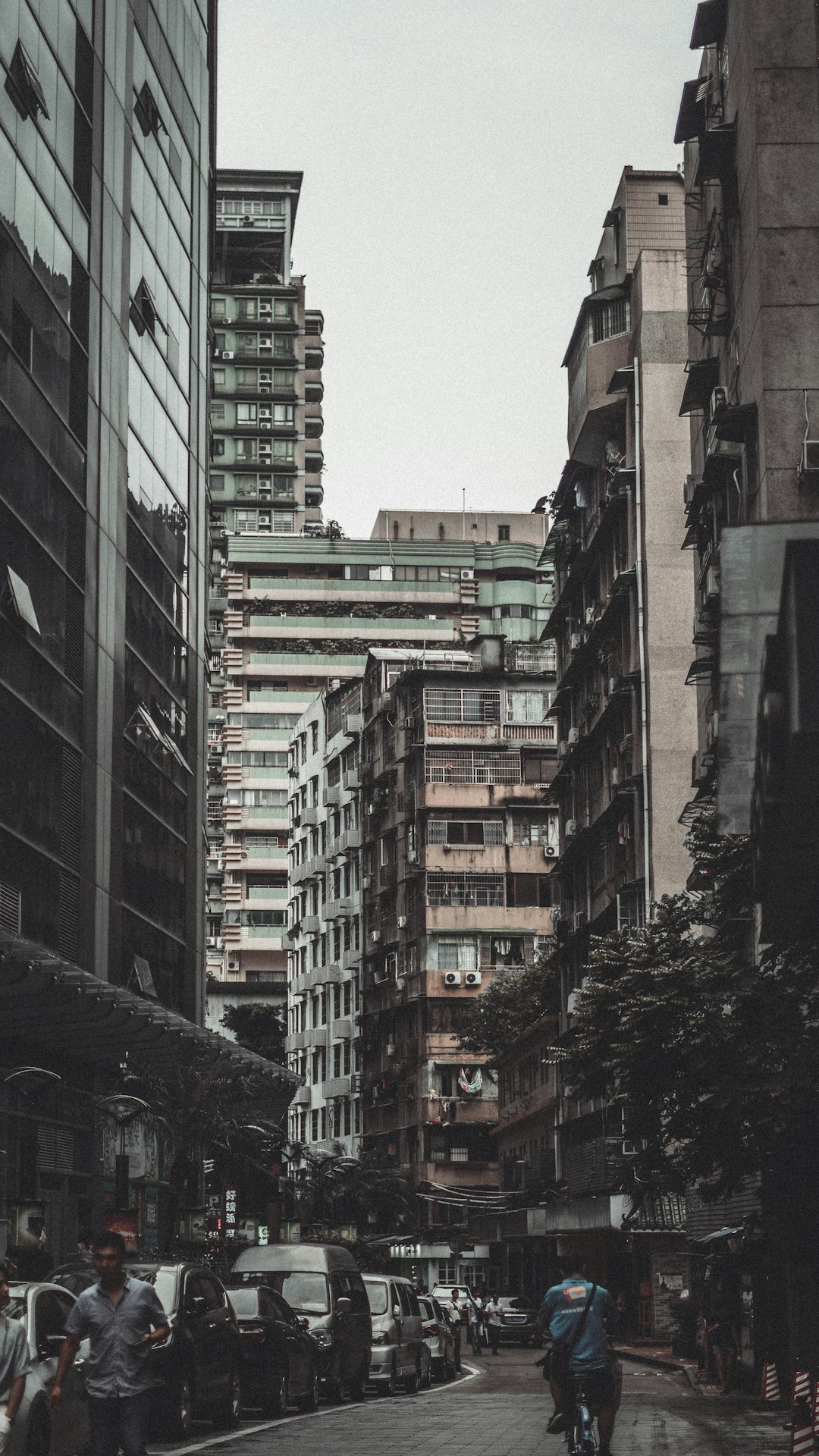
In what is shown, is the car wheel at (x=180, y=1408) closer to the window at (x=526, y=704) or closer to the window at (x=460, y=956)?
the window at (x=460, y=956)

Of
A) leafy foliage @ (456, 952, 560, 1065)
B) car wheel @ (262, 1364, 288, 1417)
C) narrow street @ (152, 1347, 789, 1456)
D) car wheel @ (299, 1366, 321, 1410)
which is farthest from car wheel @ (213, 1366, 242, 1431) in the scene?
leafy foliage @ (456, 952, 560, 1065)

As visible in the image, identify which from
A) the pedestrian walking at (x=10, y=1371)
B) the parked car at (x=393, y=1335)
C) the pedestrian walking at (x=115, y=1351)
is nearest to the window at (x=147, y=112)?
the parked car at (x=393, y=1335)

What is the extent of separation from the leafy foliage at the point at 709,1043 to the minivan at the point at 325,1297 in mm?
4259

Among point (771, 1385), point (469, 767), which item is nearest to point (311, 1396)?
point (771, 1385)

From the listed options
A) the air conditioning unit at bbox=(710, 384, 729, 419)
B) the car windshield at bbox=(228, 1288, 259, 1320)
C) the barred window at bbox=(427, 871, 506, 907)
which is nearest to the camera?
the car windshield at bbox=(228, 1288, 259, 1320)

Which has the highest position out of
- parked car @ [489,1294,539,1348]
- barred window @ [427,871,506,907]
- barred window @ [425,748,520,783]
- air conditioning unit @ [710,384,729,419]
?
barred window @ [425,748,520,783]

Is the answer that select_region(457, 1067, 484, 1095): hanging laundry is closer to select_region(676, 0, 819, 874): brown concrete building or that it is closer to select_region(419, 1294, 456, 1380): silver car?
select_region(419, 1294, 456, 1380): silver car

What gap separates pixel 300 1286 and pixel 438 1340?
30.1 feet

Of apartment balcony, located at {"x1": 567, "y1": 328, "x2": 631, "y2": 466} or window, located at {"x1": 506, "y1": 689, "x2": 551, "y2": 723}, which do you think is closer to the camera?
apartment balcony, located at {"x1": 567, "y1": 328, "x2": 631, "y2": 466}

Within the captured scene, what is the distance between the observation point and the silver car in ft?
114

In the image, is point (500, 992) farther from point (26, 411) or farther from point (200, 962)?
point (26, 411)

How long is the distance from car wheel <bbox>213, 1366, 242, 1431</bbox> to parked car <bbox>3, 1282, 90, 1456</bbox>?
4112 millimetres

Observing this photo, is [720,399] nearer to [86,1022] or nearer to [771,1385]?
[86,1022]

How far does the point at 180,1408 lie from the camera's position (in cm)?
1909
